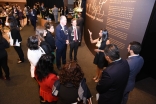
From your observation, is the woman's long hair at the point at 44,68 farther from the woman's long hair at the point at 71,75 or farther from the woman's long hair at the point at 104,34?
the woman's long hair at the point at 104,34

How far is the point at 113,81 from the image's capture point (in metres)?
1.55

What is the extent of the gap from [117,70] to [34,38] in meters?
1.59

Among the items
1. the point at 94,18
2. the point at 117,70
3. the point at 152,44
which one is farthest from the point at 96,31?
the point at 117,70

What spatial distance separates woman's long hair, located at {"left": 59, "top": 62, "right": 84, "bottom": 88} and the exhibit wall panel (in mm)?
2218

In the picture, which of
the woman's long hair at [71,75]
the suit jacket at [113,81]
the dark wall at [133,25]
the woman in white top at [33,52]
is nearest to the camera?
the woman's long hair at [71,75]

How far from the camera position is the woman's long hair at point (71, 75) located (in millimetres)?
1377

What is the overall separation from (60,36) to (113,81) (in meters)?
2.36

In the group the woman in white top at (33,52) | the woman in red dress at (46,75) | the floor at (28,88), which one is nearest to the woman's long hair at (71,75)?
the woman in red dress at (46,75)

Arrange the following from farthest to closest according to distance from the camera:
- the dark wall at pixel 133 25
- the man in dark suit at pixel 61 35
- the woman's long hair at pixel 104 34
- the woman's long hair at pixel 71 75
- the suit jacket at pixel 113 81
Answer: the man in dark suit at pixel 61 35
the woman's long hair at pixel 104 34
the dark wall at pixel 133 25
the suit jacket at pixel 113 81
the woman's long hair at pixel 71 75

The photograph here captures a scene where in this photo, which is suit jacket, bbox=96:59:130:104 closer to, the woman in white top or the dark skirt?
the woman in white top

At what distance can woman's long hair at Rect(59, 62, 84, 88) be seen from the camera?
4.52 feet

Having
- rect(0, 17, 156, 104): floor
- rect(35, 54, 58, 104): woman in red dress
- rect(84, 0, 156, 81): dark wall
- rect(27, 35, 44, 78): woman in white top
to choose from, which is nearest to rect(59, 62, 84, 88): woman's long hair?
rect(35, 54, 58, 104): woman in red dress

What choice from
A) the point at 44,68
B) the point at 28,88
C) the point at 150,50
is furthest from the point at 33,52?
the point at 150,50

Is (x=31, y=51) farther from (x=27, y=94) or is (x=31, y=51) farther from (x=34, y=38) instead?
(x=27, y=94)
